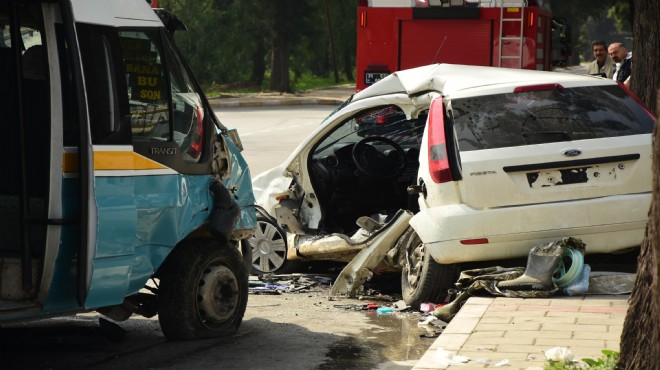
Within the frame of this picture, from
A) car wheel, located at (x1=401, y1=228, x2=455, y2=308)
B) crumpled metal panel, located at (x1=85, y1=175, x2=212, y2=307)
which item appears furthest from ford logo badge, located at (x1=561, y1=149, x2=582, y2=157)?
crumpled metal panel, located at (x1=85, y1=175, x2=212, y2=307)

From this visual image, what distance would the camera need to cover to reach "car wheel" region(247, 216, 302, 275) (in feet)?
35.1

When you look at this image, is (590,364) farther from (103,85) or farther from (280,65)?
(280,65)

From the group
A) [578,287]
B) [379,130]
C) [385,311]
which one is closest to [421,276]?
[385,311]

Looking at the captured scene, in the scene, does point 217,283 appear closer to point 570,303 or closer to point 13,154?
point 13,154

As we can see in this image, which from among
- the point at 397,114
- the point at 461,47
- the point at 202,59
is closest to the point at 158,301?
the point at 397,114

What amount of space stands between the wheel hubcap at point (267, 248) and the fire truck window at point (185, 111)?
A: 2.90m

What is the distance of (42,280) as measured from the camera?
6719mm

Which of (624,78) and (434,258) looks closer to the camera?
(434,258)

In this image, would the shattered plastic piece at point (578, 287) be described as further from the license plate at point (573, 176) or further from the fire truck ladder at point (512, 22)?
the fire truck ladder at point (512, 22)

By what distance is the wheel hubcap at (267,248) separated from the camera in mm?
10703

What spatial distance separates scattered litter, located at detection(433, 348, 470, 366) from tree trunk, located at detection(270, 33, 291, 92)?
3621 centimetres

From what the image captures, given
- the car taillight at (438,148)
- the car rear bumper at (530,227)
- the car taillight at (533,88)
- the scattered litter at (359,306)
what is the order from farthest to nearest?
1. the scattered litter at (359,306)
2. the car taillight at (533,88)
3. the car taillight at (438,148)
4. the car rear bumper at (530,227)

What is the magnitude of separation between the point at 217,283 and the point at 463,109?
216 centimetres

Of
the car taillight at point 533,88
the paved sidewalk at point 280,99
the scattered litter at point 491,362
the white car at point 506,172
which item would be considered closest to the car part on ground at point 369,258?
the white car at point 506,172
